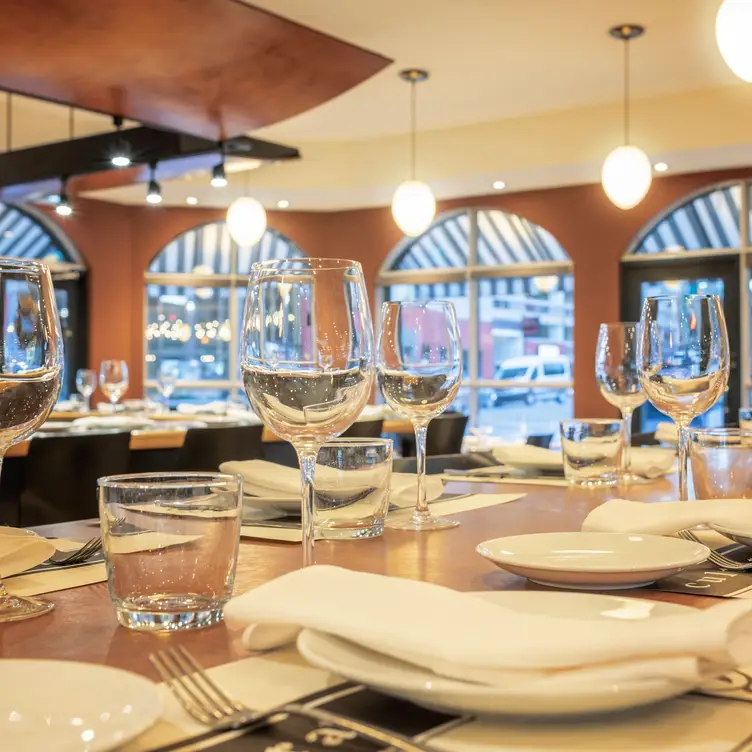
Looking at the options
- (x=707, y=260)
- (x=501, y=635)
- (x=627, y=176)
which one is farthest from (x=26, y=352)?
(x=707, y=260)

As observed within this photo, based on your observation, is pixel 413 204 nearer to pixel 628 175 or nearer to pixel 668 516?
pixel 628 175

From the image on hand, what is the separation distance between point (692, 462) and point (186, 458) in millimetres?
2388

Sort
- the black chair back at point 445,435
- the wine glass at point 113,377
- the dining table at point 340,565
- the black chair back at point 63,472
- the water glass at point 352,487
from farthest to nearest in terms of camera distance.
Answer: the wine glass at point 113,377 → the black chair back at point 445,435 → the black chair back at point 63,472 → the water glass at point 352,487 → the dining table at point 340,565

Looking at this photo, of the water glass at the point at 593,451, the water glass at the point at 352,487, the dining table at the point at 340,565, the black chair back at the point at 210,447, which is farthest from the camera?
the black chair back at the point at 210,447

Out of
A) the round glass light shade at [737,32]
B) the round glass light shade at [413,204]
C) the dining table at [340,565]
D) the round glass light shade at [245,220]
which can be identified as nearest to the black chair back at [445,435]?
the round glass light shade at [737,32]

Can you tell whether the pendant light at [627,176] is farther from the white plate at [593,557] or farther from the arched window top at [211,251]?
the arched window top at [211,251]

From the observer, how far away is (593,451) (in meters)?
1.57

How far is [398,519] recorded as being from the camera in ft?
3.95

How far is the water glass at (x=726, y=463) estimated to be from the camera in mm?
1114

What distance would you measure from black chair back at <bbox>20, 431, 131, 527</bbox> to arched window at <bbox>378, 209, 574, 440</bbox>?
6.35 meters

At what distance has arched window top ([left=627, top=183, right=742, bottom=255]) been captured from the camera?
8266 millimetres

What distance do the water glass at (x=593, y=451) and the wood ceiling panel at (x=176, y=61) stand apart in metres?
3.24

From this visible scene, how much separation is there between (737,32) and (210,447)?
6.79ft

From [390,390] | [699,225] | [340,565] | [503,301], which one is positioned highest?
[699,225]
